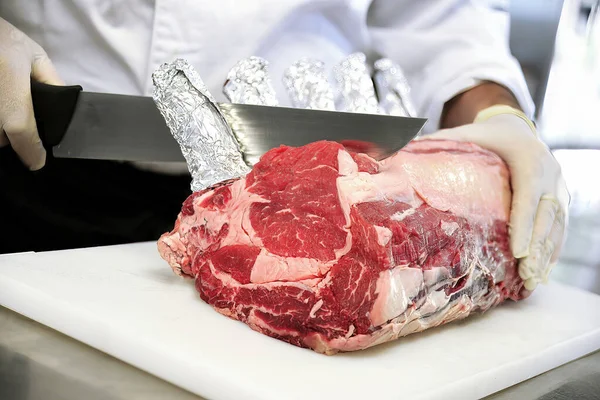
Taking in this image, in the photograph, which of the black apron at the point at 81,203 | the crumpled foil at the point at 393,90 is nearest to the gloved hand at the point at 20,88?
the black apron at the point at 81,203

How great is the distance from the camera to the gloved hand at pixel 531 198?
162 centimetres

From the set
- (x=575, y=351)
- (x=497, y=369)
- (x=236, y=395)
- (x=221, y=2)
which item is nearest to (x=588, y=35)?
(x=221, y=2)

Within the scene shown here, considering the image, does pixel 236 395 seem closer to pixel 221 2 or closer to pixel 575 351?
pixel 575 351

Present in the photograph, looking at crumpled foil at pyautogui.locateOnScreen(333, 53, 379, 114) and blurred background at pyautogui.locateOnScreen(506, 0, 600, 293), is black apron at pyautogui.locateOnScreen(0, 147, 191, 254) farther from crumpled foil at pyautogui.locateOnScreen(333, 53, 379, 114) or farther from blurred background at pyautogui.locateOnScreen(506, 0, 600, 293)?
blurred background at pyautogui.locateOnScreen(506, 0, 600, 293)

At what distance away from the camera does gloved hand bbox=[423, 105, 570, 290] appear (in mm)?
1616

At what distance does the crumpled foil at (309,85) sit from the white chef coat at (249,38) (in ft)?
0.65

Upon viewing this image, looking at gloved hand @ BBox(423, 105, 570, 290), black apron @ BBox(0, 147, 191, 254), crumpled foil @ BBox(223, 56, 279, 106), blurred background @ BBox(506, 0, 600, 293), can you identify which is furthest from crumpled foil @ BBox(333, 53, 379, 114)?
blurred background @ BBox(506, 0, 600, 293)

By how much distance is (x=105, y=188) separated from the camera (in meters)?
2.26

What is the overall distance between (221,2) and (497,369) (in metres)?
1.55

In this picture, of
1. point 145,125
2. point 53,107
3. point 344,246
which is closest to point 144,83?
point 145,125

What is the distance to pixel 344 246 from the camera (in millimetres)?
1269

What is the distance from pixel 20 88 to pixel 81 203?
574mm

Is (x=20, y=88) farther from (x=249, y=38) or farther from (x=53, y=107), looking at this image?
(x=249, y=38)

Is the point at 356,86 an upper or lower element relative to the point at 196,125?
lower
